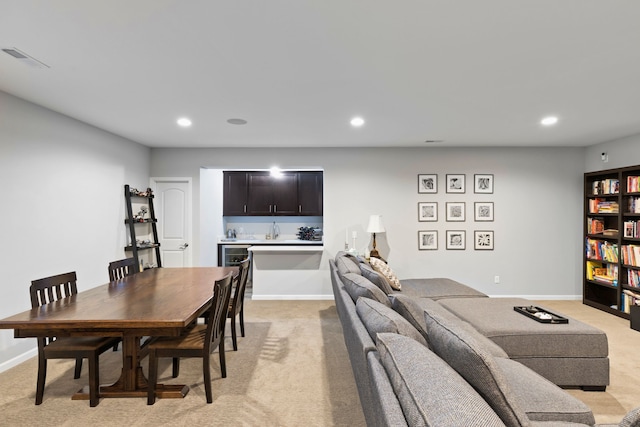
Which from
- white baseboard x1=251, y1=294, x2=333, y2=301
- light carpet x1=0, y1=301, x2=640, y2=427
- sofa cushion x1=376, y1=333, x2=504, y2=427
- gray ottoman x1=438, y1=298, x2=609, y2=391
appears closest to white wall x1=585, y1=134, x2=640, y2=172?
light carpet x1=0, y1=301, x2=640, y2=427

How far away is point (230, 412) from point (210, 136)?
355 centimetres

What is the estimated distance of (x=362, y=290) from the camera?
2.47 meters

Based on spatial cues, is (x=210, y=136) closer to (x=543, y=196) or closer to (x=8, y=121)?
(x=8, y=121)

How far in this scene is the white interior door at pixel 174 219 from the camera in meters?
5.53

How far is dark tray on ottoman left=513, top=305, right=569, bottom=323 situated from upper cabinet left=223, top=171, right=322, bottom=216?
4211 mm

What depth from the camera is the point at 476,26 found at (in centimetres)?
190

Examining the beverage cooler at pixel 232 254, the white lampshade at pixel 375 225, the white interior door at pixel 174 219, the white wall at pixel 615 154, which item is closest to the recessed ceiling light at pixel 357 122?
the white lampshade at pixel 375 225

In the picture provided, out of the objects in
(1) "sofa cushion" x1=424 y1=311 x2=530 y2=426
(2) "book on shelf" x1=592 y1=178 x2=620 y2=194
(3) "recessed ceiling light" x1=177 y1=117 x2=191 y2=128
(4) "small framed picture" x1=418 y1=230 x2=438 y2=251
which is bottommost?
(1) "sofa cushion" x1=424 y1=311 x2=530 y2=426

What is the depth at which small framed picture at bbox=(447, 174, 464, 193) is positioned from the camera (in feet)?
17.9

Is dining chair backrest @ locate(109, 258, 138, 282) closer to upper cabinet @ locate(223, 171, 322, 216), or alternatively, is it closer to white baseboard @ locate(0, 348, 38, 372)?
white baseboard @ locate(0, 348, 38, 372)

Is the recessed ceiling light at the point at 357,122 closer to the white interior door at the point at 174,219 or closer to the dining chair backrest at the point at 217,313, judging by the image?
the dining chair backrest at the point at 217,313

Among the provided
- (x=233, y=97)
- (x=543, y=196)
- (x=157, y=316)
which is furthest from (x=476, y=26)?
(x=543, y=196)

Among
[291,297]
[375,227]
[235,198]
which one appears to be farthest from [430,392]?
[235,198]

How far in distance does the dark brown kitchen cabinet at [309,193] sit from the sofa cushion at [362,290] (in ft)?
12.5
